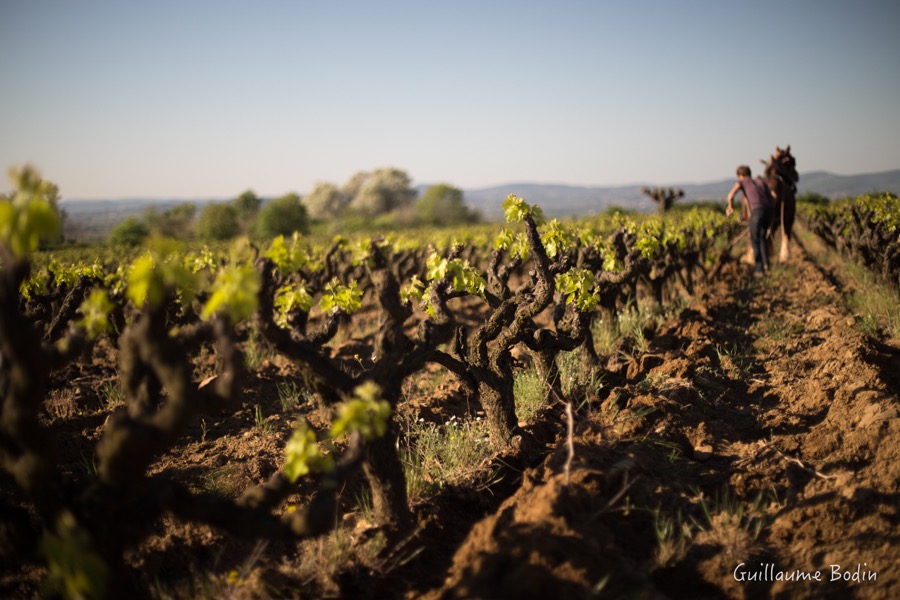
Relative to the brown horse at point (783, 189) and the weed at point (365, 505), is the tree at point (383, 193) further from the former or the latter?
the weed at point (365, 505)

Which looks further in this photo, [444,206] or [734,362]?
[444,206]

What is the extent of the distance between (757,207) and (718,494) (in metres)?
7.58

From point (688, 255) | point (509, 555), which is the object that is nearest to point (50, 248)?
point (688, 255)

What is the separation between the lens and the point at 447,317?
372cm

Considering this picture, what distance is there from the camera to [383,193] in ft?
322

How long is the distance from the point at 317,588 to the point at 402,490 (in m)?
0.72

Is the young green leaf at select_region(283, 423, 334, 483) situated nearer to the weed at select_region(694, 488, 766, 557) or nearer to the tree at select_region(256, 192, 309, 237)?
the weed at select_region(694, 488, 766, 557)

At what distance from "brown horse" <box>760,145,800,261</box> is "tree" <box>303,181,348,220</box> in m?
86.9

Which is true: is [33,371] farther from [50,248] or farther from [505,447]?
[50,248]

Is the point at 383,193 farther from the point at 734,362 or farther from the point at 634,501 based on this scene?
the point at 634,501

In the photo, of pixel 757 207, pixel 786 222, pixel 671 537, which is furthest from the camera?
pixel 786 222

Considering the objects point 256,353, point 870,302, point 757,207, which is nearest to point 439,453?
point 256,353

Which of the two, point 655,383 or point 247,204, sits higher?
point 247,204

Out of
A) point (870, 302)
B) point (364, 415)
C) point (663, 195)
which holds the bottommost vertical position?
point (870, 302)
